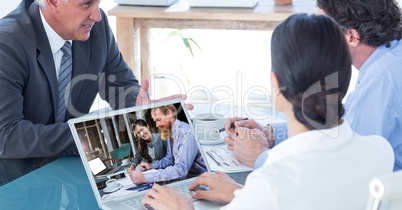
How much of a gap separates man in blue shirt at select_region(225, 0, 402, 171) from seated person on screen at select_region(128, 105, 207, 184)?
19 cm

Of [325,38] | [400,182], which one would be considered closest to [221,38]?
[325,38]

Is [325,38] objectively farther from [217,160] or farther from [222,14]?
[222,14]

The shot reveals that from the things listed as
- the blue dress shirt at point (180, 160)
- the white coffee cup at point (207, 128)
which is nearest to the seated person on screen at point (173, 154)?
the blue dress shirt at point (180, 160)

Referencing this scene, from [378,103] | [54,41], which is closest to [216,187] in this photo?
[378,103]

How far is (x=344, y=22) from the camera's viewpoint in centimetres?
195

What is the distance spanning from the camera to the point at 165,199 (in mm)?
1494

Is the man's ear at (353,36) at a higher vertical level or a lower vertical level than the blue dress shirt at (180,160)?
higher

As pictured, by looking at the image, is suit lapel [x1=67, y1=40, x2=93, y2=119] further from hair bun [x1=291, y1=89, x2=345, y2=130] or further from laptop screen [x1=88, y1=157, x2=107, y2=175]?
hair bun [x1=291, y1=89, x2=345, y2=130]

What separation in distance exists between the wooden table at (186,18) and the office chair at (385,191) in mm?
2147

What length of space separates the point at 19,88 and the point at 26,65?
0.09 m

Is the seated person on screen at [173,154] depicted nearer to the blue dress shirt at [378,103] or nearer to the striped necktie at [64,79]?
the blue dress shirt at [378,103]

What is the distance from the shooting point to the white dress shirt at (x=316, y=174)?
1125 mm

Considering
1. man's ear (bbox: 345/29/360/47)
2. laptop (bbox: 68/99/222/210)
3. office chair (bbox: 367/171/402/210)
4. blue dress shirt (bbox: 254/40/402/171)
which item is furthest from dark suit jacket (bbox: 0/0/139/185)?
office chair (bbox: 367/171/402/210)

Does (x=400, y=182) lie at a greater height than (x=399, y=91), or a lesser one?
greater
